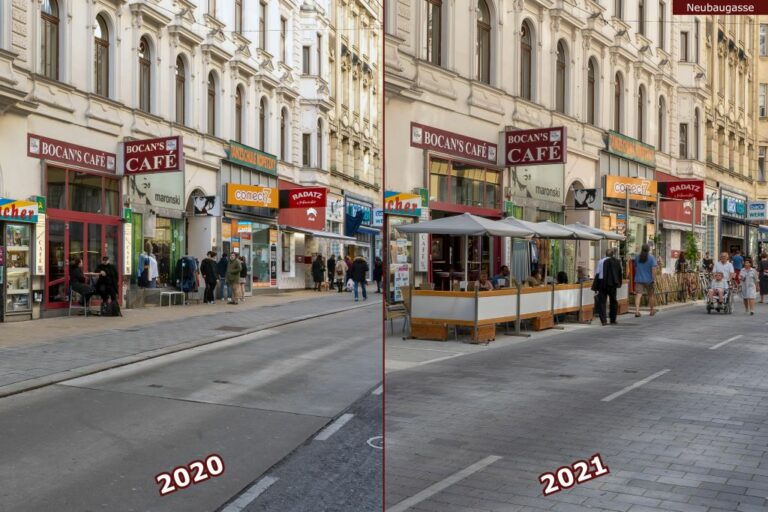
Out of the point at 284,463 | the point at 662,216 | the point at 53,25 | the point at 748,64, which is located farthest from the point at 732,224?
the point at 53,25

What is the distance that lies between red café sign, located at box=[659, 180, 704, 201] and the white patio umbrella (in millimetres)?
1199

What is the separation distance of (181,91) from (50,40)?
17.2ft

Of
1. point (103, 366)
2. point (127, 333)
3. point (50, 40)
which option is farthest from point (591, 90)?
point (127, 333)

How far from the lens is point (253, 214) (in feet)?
10.7

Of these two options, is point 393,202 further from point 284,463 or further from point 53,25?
point 53,25

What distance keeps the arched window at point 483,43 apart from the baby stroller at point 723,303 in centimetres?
1134

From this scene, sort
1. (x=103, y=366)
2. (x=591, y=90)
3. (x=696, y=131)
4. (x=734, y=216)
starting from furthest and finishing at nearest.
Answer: (x=103, y=366) → (x=734, y=216) → (x=696, y=131) → (x=591, y=90)

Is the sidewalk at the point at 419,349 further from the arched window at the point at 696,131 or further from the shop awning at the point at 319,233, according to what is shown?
the arched window at the point at 696,131

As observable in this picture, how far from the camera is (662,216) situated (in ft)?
13.1

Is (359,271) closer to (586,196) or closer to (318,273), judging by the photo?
(318,273)

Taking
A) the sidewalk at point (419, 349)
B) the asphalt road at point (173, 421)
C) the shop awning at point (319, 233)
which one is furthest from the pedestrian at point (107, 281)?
the shop awning at point (319, 233)

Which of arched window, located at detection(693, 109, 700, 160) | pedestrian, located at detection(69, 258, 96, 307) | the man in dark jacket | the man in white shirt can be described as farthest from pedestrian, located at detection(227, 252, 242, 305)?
pedestrian, located at detection(69, 258, 96, 307)

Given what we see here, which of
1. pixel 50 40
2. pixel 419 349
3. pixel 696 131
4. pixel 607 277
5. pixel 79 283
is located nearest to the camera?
pixel 419 349

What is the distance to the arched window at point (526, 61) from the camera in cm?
254
